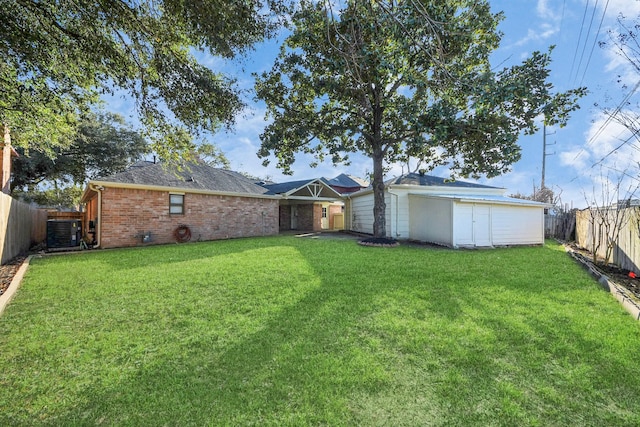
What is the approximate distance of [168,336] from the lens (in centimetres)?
365

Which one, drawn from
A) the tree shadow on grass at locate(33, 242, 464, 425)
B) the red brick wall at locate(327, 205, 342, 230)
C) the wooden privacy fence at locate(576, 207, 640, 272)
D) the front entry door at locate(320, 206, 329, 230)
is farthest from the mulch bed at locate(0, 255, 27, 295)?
the red brick wall at locate(327, 205, 342, 230)

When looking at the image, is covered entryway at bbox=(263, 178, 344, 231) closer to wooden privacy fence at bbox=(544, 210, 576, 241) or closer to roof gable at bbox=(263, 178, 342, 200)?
roof gable at bbox=(263, 178, 342, 200)

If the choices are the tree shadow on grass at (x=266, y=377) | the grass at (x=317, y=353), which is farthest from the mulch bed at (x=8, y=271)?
the tree shadow on grass at (x=266, y=377)

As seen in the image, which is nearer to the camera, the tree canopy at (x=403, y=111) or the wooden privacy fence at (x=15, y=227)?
the wooden privacy fence at (x=15, y=227)

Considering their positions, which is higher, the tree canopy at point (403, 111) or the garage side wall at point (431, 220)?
the tree canopy at point (403, 111)

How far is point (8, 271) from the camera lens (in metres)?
7.32

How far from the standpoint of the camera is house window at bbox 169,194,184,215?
44.0 ft

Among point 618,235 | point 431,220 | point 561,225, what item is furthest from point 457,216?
point 561,225

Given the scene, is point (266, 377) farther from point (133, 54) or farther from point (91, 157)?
point (91, 157)

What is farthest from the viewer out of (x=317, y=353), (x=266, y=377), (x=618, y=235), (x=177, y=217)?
(x=177, y=217)

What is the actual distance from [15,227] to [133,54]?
8.79 m

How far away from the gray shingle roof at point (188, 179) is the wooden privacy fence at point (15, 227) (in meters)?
2.72

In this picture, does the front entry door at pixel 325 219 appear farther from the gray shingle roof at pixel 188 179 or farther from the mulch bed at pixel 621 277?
the mulch bed at pixel 621 277

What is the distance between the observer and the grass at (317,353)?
2381mm
